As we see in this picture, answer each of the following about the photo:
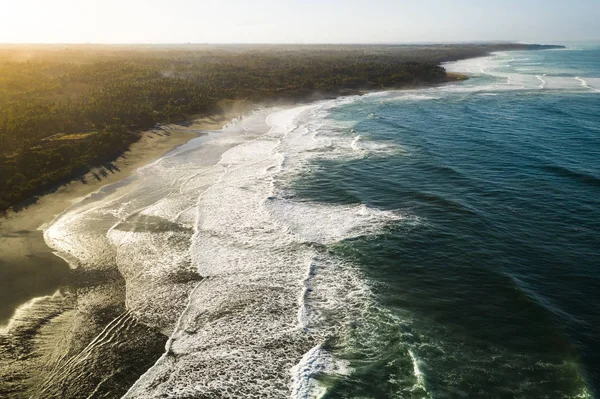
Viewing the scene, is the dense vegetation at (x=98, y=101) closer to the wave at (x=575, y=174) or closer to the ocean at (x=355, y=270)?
the ocean at (x=355, y=270)

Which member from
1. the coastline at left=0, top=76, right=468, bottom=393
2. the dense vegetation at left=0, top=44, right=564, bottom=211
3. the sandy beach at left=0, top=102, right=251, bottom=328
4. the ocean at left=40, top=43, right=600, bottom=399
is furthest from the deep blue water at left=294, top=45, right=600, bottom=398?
the dense vegetation at left=0, top=44, right=564, bottom=211

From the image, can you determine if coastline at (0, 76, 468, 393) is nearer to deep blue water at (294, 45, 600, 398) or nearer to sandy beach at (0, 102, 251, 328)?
sandy beach at (0, 102, 251, 328)

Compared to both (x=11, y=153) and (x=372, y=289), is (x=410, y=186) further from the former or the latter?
(x=11, y=153)

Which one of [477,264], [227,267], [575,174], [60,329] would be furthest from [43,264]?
[575,174]

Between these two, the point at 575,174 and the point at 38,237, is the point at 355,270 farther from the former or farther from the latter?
the point at 575,174

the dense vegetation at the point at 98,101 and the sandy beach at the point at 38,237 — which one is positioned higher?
the dense vegetation at the point at 98,101

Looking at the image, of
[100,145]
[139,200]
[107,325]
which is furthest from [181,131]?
[107,325]

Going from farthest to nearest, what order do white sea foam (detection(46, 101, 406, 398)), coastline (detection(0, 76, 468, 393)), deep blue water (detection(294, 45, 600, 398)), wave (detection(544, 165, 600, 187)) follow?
1. wave (detection(544, 165, 600, 187))
2. coastline (detection(0, 76, 468, 393))
3. white sea foam (detection(46, 101, 406, 398))
4. deep blue water (detection(294, 45, 600, 398))

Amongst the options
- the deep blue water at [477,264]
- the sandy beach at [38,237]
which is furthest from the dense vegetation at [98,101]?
the deep blue water at [477,264]
